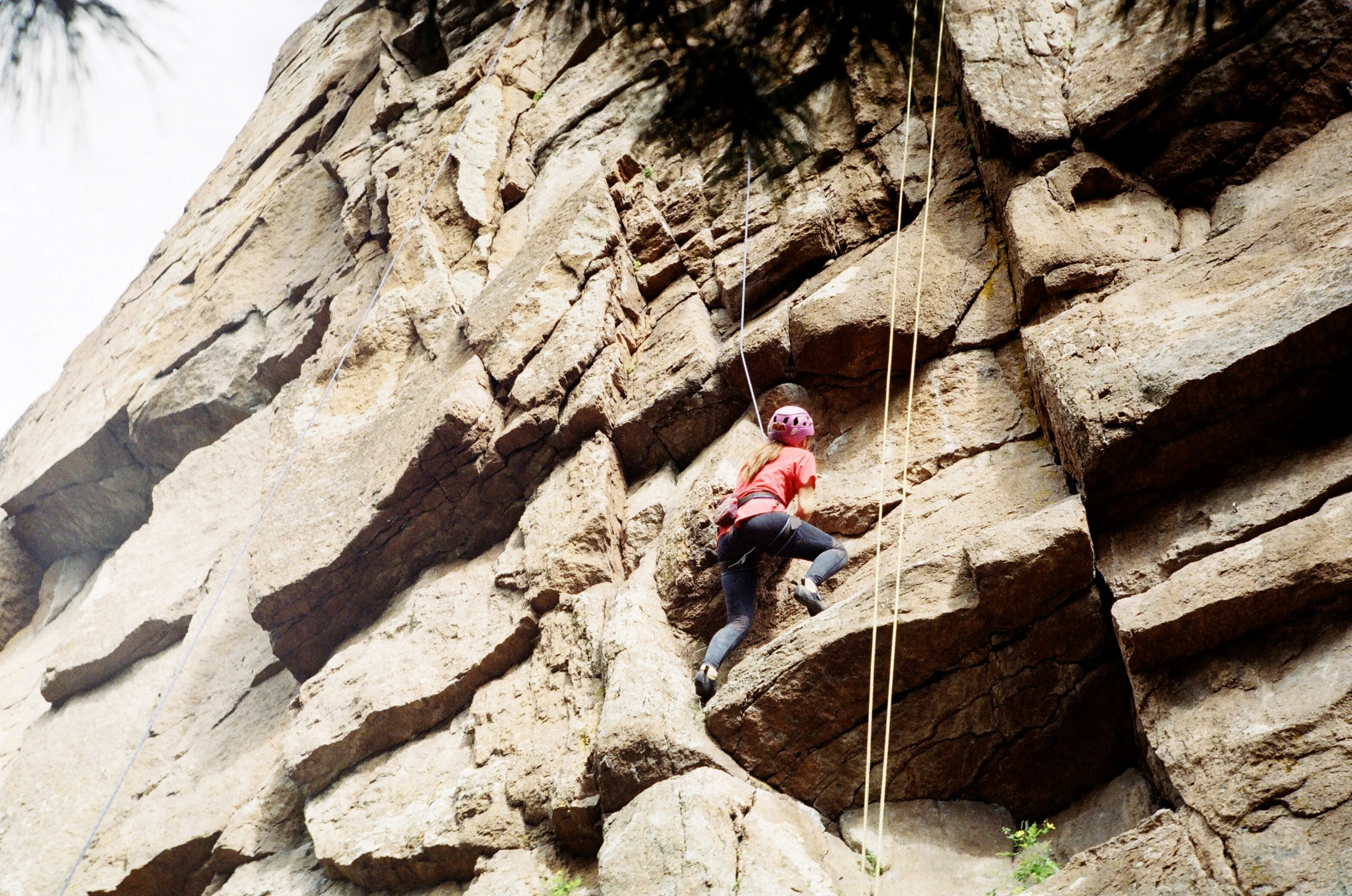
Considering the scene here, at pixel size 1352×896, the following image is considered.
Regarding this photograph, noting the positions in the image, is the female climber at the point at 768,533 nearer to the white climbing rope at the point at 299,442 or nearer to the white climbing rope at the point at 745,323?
the white climbing rope at the point at 745,323

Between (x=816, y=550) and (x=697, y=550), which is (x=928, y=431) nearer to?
(x=816, y=550)

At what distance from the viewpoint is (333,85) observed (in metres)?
15.5

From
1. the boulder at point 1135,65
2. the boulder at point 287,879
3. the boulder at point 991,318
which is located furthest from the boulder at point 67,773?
the boulder at point 1135,65

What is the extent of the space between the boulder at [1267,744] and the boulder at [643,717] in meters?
2.28

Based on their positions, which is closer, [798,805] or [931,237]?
[798,805]

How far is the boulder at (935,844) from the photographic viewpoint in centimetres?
470

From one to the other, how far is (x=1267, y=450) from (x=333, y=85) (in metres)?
15.1

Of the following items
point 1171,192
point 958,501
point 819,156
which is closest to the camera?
point 958,501

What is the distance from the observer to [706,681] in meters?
5.58

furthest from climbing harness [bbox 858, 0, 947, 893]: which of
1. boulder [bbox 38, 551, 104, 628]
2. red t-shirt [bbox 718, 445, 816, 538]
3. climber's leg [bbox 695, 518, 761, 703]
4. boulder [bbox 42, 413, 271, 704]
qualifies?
boulder [bbox 38, 551, 104, 628]

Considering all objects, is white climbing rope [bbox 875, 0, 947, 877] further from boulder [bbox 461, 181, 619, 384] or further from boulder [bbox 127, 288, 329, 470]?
boulder [bbox 127, 288, 329, 470]

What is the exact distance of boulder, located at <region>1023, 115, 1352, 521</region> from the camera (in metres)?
4.55

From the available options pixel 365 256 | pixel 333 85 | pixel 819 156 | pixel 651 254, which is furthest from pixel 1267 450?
pixel 333 85

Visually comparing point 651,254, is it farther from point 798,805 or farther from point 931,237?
point 798,805
